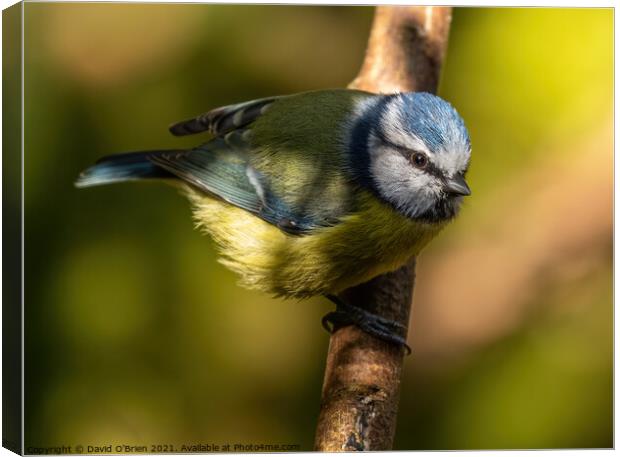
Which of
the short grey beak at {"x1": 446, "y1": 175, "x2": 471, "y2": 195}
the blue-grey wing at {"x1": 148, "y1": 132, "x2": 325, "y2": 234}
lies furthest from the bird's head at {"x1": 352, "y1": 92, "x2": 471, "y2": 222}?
the blue-grey wing at {"x1": 148, "y1": 132, "x2": 325, "y2": 234}

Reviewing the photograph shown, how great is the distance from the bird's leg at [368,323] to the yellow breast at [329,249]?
5 cm

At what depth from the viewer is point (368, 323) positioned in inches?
73.4

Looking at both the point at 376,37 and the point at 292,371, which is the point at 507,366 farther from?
the point at 376,37

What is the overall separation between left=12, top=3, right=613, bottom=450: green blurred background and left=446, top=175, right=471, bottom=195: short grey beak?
0.38m

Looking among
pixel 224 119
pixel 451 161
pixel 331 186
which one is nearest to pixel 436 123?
pixel 451 161

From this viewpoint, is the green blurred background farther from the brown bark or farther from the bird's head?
the bird's head

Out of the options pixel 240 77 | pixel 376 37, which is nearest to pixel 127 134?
pixel 240 77

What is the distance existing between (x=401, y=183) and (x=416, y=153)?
0.08m

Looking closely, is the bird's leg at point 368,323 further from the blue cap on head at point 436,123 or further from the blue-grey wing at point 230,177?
the blue cap on head at point 436,123

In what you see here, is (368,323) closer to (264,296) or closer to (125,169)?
(264,296)

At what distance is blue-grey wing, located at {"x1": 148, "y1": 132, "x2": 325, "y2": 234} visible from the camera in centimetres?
193

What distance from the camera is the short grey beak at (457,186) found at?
5.78 feet

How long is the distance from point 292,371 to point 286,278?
52cm

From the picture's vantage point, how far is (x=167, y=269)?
2299mm
